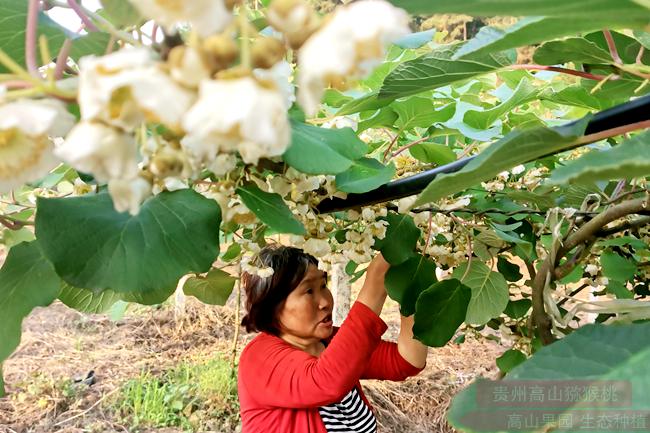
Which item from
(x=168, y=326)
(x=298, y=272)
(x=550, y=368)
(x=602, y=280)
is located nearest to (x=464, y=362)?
(x=168, y=326)

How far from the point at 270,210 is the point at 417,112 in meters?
0.38

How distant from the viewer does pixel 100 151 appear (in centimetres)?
24

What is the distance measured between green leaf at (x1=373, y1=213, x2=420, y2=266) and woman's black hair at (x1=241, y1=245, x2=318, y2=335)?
0.50 meters

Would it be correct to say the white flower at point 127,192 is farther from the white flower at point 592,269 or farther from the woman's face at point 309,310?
the white flower at point 592,269

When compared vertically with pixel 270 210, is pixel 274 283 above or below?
below

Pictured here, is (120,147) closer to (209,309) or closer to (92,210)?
(92,210)

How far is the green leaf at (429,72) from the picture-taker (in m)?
0.55

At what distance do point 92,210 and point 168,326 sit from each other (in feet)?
13.9

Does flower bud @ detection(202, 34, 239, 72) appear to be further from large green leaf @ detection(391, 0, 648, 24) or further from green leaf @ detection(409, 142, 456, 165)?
green leaf @ detection(409, 142, 456, 165)

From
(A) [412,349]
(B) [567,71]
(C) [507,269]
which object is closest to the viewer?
(B) [567,71]

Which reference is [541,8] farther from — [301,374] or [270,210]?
[301,374]

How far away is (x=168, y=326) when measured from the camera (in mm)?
4465

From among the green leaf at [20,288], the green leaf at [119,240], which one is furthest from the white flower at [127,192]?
the green leaf at [20,288]

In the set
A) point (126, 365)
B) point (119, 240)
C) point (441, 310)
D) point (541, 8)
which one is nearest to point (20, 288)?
point (119, 240)
